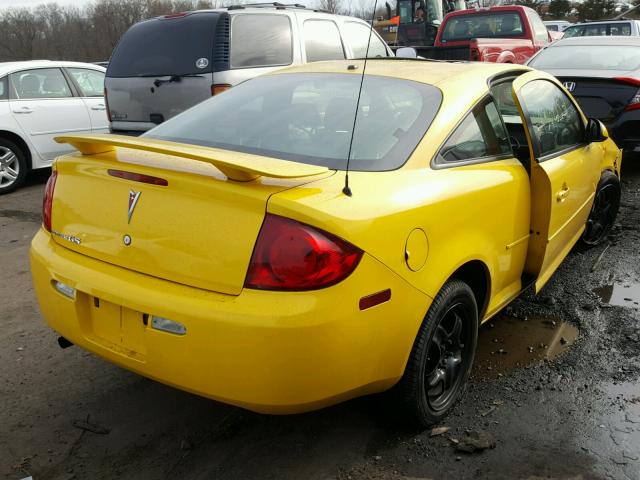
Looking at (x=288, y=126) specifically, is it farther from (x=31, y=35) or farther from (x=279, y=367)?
(x=31, y=35)

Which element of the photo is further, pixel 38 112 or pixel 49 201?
pixel 38 112

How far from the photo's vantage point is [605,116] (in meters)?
6.80

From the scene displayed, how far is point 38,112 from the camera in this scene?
7684 millimetres

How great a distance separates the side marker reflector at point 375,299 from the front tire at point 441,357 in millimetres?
318

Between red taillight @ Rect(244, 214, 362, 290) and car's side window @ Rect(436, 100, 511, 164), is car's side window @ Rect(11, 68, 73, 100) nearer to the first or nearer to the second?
car's side window @ Rect(436, 100, 511, 164)

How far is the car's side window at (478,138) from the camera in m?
2.79

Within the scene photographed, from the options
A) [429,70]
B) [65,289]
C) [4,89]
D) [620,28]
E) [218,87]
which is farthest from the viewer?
[620,28]

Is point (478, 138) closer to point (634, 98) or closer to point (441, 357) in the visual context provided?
point (441, 357)

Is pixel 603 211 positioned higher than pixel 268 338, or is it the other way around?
pixel 268 338

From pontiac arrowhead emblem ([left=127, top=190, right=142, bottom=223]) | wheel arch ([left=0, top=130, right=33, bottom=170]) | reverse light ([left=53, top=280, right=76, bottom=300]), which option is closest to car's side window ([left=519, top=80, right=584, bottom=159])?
pontiac arrowhead emblem ([left=127, top=190, right=142, bottom=223])

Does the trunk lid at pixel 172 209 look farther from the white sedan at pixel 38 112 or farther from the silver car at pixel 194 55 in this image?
the white sedan at pixel 38 112

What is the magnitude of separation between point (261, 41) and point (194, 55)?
778 mm

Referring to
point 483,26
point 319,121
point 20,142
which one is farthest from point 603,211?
point 483,26

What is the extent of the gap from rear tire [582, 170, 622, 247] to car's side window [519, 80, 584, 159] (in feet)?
2.64
